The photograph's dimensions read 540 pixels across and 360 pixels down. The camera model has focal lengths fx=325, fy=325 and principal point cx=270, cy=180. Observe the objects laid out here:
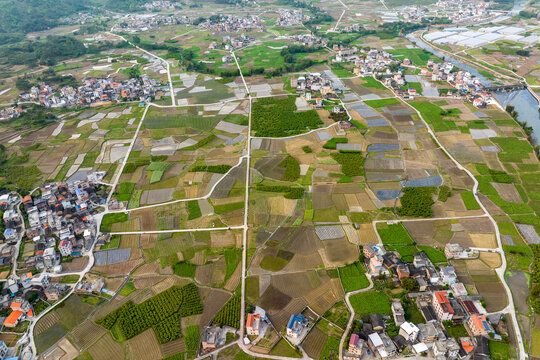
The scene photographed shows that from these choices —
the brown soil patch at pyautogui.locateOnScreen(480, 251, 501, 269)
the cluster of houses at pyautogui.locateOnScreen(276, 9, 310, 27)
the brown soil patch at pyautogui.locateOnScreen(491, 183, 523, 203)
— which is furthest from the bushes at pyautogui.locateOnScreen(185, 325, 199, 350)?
the cluster of houses at pyautogui.locateOnScreen(276, 9, 310, 27)

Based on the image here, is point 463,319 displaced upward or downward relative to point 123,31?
downward

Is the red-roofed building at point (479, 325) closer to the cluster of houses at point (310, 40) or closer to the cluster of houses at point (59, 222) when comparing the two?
the cluster of houses at point (59, 222)

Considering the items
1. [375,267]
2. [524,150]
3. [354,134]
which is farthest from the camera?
[354,134]

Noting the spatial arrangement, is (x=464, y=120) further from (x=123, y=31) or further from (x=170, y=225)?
(x=123, y=31)

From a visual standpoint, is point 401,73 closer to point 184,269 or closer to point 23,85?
point 184,269

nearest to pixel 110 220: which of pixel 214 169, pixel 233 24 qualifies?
pixel 214 169

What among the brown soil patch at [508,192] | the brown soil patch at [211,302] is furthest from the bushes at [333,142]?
the brown soil patch at [211,302]

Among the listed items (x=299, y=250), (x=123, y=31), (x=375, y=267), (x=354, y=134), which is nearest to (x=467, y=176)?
(x=354, y=134)
